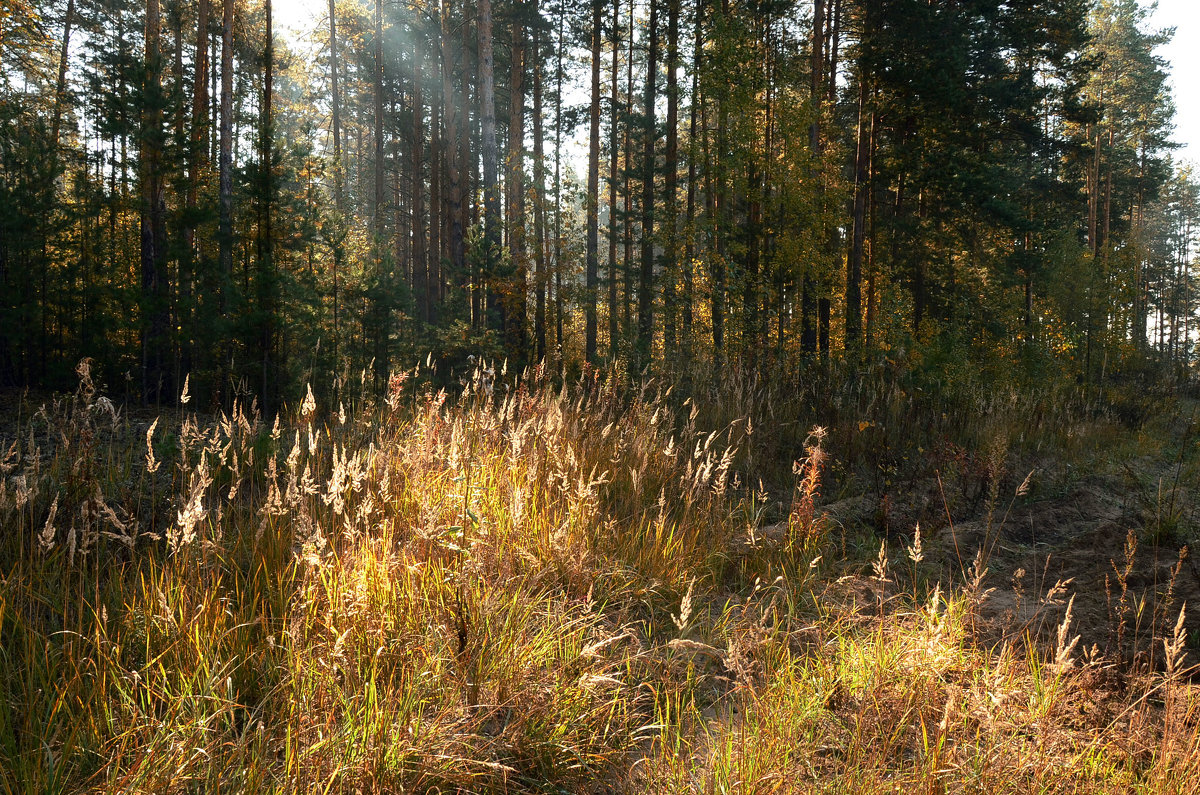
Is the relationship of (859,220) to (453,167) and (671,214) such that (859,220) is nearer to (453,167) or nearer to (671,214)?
(671,214)

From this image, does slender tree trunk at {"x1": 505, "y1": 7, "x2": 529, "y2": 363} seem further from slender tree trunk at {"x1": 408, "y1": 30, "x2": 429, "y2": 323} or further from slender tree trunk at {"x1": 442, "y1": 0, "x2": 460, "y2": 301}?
slender tree trunk at {"x1": 408, "y1": 30, "x2": 429, "y2": 323}

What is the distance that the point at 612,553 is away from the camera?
356 cm

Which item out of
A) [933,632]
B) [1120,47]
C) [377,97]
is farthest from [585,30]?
[1120,47]

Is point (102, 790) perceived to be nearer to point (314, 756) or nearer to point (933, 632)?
point (314, 756)

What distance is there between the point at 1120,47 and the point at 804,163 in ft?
89.9

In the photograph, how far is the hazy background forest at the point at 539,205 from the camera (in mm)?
9805

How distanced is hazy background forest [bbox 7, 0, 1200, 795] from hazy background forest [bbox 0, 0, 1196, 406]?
152 millimetres

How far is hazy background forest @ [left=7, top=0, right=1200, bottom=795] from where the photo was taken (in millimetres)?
2045

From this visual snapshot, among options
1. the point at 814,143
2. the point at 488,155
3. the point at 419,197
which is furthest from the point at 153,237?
the point at 419,197

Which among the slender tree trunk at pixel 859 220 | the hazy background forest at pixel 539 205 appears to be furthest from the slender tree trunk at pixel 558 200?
the slender tree trunk at pixel 859 220

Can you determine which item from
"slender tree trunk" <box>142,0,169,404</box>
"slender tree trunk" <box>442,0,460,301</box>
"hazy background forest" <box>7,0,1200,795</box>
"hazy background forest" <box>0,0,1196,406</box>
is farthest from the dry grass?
"slender tree trunk" <box>442,0,460,301</box>

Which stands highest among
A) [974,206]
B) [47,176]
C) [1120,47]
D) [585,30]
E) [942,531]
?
[1120,47]

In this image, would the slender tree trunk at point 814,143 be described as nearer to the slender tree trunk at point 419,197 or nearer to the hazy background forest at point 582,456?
the hazy background forest at point 582,456

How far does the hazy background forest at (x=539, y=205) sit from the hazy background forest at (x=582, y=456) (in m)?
0.15
